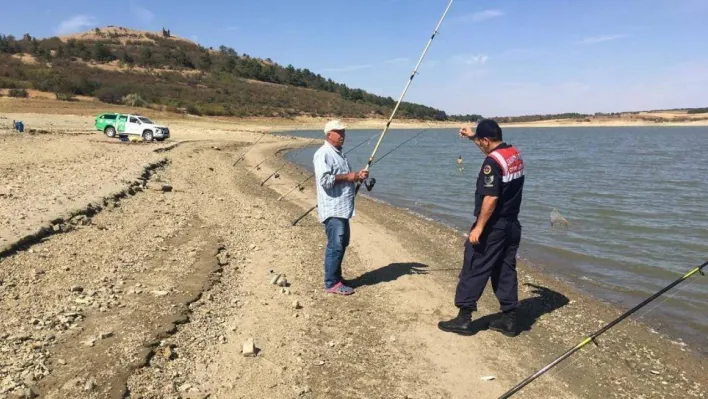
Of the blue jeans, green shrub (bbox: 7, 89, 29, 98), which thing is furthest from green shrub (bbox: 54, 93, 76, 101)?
the blue jeans

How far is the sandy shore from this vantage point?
4113mm

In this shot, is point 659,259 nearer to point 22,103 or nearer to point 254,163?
point 254,163

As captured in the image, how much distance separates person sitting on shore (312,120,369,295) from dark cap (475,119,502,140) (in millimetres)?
1459

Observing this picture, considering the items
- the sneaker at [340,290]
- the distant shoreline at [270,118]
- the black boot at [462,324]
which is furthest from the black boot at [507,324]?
the distant shoreline at [270,118]

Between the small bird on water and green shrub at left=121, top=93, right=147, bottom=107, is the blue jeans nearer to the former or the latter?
the small bird on water

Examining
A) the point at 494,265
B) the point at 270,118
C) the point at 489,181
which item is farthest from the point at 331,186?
the point at 270,118

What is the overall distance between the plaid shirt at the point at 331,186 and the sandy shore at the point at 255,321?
1092 millimetres

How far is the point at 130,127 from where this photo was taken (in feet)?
95.0

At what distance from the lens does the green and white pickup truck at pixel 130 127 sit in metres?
28.7

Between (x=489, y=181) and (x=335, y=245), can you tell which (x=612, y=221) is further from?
(x=489, y=181)

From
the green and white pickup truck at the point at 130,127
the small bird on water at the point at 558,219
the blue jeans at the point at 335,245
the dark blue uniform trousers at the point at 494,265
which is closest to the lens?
the dark blue uniform trousers at the point at 494,265

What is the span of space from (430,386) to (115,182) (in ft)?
31.9

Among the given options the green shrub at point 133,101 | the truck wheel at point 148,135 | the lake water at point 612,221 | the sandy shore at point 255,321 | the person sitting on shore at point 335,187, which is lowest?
the lake water at point 612,221

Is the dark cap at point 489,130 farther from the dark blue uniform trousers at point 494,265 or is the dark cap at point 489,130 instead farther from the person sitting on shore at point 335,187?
the person sitting on shore at point 335,187
